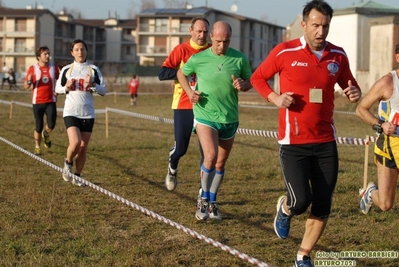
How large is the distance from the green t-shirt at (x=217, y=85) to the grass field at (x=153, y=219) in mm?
1234

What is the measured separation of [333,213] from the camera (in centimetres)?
854

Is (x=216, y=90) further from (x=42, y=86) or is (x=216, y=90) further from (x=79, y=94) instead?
(x=42, y=86)

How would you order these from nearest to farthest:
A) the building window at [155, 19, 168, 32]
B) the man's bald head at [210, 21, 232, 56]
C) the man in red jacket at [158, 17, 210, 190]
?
the man's bald head at [210, 21, 232, 56], the man in red jacket at [158, 17, 210, 190], the building window at [155, 19, 168, 32]

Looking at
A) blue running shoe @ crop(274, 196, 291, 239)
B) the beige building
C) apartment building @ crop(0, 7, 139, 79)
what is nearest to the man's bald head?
blue running shoe @ crop(274, 196, 291, 239)

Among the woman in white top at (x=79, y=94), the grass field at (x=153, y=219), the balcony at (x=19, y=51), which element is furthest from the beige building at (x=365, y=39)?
the balcony at (x=19, y=51)

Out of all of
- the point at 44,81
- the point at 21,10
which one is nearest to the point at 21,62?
the point at 21,10

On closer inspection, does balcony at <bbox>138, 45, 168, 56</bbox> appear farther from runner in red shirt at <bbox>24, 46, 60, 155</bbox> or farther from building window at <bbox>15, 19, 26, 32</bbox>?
runner in red shirt at <bbox>24, 46, 60, 155</bbox>

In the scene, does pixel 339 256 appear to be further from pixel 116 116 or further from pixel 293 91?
pixel 116 116

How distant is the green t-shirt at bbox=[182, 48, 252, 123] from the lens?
7.83 metres

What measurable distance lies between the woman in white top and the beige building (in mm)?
28985

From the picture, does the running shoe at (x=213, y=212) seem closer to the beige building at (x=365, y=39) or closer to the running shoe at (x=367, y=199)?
the running shoe at (x=367, y=199)

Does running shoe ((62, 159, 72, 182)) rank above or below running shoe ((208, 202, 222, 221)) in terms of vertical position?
above

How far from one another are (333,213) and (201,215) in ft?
5.50

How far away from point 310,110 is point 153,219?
2945 mm
